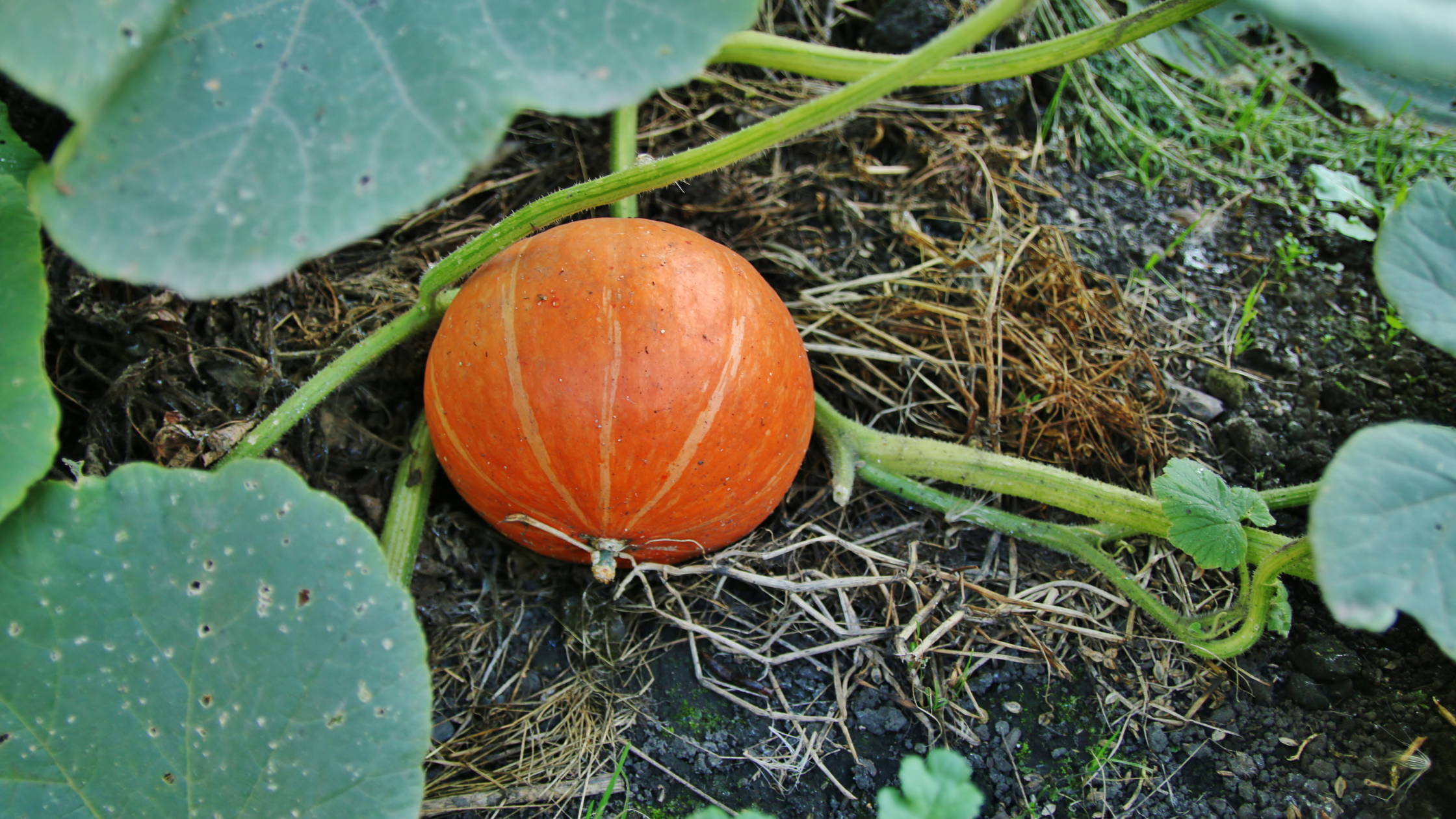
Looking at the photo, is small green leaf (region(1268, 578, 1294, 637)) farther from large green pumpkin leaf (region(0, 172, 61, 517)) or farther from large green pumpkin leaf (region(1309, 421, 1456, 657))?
large green pumpkin leaf (region(0, 172, 61, 517))

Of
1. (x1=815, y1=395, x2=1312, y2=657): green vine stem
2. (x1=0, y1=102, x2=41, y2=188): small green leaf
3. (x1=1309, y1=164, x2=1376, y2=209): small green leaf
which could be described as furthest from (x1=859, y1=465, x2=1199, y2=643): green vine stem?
(x1=0, y1=102, x2=41, y2=188): small green leaf

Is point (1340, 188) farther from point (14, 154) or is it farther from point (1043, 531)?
→ point (14, 154)

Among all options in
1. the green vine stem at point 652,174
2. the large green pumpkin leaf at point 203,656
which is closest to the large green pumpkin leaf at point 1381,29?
the green vine stem at point 652,174

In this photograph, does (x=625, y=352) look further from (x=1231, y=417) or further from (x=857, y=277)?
(x=1231, y=417)

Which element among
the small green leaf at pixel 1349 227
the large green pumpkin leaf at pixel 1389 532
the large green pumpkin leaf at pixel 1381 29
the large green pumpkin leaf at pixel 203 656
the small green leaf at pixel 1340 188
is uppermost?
the large green pumpkin leaf at pixel 1381 29

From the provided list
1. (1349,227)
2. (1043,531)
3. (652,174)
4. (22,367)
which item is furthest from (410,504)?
(1349,227)

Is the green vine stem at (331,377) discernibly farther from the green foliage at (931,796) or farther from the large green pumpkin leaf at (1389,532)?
the large green pumpkin leaf at (1389,532)
